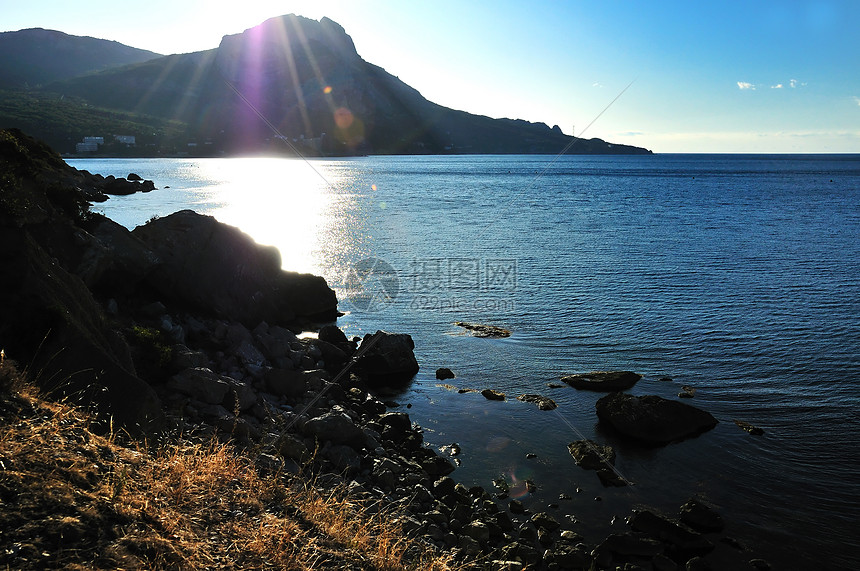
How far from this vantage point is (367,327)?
32.2 m

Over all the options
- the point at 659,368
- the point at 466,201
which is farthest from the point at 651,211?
the point at 659,368

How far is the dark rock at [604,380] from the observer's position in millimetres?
23141

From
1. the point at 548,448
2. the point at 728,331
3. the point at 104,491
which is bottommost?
the point at 548,448

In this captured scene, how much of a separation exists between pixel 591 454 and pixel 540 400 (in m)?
4.35

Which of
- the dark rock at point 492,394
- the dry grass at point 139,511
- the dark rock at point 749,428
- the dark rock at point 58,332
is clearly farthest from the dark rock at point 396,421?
the dark rock at point 749,428

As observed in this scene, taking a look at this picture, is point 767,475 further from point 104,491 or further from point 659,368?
point 104,491

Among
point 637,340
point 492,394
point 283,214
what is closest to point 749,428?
point 637,340

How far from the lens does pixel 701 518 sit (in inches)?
575

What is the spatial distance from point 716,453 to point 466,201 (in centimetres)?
8716

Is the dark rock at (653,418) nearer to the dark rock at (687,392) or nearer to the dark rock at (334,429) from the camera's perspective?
the dark rock at (687,392)

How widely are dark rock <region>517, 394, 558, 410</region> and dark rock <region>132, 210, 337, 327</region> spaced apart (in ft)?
45.6

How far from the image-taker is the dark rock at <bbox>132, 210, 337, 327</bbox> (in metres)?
24.5

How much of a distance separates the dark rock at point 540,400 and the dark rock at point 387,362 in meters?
5.47

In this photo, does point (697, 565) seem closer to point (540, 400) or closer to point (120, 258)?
point (540, 400)
